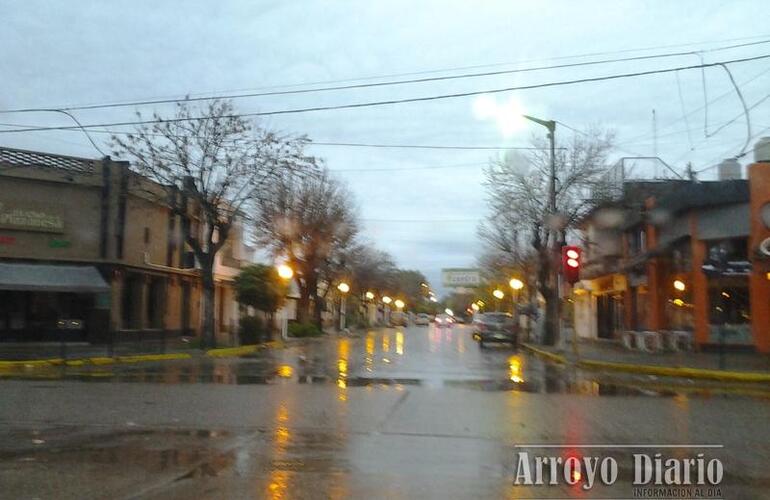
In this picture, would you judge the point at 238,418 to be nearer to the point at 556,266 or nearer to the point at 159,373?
the point at 159,373

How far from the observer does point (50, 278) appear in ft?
96.8

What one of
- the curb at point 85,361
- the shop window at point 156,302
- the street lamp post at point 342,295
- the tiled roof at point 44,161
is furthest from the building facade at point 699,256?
the street lamp post at point 342,295

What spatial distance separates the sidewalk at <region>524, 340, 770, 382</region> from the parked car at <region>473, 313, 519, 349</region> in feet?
26.8

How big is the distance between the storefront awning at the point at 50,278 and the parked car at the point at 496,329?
17.8 meters

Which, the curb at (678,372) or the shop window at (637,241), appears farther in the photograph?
the shop window at (637,241)

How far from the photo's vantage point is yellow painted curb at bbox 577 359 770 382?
65.5ft

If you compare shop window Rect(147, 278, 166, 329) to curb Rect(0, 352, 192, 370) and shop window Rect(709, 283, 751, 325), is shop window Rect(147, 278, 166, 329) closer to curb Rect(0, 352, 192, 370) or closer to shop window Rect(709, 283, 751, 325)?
curb Rect(0, 352, 192, 370)

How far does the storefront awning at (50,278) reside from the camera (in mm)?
28750

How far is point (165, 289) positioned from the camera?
37.6 meters

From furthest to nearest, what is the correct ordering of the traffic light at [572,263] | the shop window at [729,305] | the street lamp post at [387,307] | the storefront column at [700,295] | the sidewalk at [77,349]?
1. the street lamp post at [387,307]
2. the storefront column at [700,295]
3. the shop window at [729,305]
4. the traffic light at [572,263]
5. the sidewalk at [77,349]

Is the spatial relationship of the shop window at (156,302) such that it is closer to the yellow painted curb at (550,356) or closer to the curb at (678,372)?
the yellow painted curb at (550,356)

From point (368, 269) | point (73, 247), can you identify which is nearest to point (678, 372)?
point (73, 247)

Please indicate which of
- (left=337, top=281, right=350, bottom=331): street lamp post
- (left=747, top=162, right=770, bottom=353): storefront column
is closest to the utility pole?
(left=747, top=162, right=770, bottom=353): storefront column

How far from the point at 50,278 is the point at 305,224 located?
1838 centimetres
